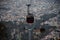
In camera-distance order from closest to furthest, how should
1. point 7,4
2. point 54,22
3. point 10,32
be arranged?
point 10,32 < point 54,22 < point 7,4

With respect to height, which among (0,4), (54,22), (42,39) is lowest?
(42,39)

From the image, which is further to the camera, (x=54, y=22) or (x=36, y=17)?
(x=36, y=17)

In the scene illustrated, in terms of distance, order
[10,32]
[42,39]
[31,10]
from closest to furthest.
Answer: [42,39] → [10,32] → [31,10]

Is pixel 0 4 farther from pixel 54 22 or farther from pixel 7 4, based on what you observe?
pixel 54 22

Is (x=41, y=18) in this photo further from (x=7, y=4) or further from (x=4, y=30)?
(x=7, y=4)

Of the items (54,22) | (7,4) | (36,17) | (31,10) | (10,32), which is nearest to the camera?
(10,32)

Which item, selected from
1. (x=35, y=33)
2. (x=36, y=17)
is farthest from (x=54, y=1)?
(x=35, y=33)

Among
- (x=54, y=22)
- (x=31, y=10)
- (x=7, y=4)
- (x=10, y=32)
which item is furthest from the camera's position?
(x=7, y=4)

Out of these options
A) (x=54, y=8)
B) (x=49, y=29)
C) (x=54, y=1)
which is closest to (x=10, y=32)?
(x=49, y=29)

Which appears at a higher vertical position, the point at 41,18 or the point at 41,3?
the point at 41,3
